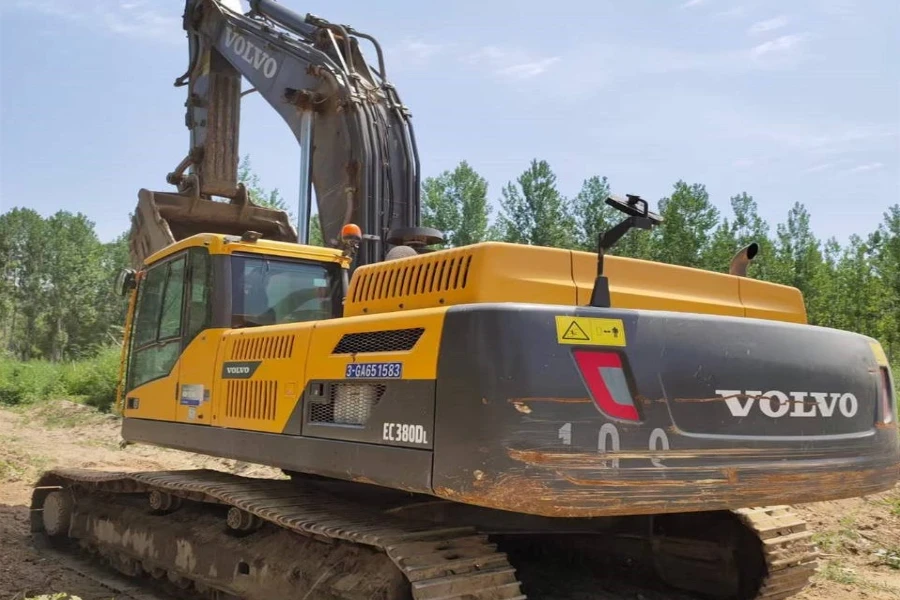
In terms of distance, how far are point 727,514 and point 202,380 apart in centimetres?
308

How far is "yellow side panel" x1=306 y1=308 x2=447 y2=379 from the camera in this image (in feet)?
10.3

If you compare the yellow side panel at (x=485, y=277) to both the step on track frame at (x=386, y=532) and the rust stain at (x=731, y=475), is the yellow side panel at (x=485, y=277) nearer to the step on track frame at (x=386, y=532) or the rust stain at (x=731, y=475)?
the rust stain at (x=731, y=475)

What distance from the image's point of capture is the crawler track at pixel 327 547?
135 inches

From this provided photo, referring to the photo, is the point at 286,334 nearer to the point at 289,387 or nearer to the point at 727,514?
the point at 289,387

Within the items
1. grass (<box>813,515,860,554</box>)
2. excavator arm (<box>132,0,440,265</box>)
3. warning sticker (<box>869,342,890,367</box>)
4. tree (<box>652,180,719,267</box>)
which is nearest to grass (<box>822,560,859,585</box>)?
grass (<box>813,515,860,554</box>)

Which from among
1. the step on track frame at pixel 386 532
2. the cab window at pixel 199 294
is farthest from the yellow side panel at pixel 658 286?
the cab window at pixel 199 294

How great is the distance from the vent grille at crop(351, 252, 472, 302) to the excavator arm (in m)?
1.30

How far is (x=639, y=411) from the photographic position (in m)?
3.01

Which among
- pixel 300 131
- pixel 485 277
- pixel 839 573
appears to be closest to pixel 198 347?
pixel 485 277

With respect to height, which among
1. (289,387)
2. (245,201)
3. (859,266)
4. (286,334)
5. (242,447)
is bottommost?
(242,447)

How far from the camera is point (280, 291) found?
5191 mm

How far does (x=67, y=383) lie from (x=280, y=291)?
19.3 m

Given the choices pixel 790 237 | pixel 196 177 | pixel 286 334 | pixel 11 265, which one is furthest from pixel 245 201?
pixel 11 265

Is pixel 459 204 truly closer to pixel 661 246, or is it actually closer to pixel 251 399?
pixel 661 246
